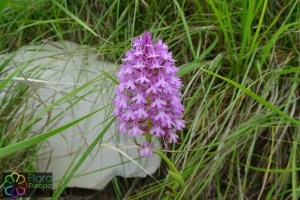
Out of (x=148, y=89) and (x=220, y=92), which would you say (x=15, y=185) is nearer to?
(x=148, y=89)

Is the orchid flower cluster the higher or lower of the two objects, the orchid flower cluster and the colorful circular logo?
the higher

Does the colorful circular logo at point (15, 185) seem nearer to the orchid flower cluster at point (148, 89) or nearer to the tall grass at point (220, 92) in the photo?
the tall grass at point (220, 92)

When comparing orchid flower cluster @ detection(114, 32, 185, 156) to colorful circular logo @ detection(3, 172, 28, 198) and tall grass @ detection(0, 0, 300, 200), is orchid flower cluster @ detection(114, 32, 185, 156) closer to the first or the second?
tall grass @ detection(0, 0, 300, 200)

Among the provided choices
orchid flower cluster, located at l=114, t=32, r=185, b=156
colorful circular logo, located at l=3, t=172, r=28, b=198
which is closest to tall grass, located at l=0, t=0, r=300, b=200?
colorful circular logo, located at l=3, t=172, r=28, b=198

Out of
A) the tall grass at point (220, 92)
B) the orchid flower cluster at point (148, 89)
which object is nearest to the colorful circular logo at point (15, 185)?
the tall grass at point (220, 92)

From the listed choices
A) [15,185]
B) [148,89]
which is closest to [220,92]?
[148,89]

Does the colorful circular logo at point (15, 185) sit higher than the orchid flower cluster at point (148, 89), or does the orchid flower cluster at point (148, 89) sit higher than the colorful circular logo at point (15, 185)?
the orchid flower cluster at point (148, 89)
